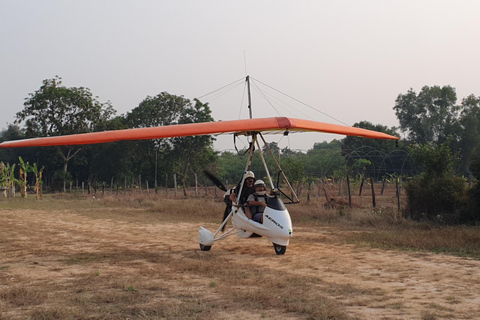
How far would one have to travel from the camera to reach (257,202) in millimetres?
9781

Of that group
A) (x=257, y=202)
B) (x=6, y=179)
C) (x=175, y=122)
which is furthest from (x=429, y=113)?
(x=257, y=202)

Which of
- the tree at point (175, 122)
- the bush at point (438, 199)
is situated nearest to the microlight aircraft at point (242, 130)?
the bush at point (438, 199)

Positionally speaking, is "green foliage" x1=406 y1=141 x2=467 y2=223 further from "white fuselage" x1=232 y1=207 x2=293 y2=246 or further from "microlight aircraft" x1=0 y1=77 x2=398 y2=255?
"white fuselage" x1=232 y1=207 x2=293 y2=246

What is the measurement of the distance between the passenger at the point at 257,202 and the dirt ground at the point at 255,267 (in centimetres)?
75

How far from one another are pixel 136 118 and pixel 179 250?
3211cm

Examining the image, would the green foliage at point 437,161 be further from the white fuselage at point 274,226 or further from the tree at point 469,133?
the tree at point 469,133

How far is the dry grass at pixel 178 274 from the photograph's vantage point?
5387mm

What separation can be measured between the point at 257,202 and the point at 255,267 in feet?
6.19

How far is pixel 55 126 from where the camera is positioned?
144 ft

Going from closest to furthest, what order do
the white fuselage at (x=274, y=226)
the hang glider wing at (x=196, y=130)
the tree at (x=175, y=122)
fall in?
the hang glider wing at (x=196, y=130)
the white fuselage at (x=274, y=226)
the tree at (x=175, y=122)

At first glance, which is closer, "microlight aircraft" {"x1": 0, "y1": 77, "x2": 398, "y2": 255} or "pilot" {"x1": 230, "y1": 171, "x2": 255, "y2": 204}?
"microlight aircraft" {"x1": 0, "y1": 77, "x2": 398, "y2": 255}

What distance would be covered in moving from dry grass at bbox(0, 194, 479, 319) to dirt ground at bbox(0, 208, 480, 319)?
21mm

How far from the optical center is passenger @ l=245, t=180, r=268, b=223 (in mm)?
9787

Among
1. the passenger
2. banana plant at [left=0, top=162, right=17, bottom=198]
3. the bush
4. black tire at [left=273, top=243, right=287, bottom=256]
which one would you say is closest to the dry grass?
black tire at [left=273, top=243, right=287, bottom=256]
